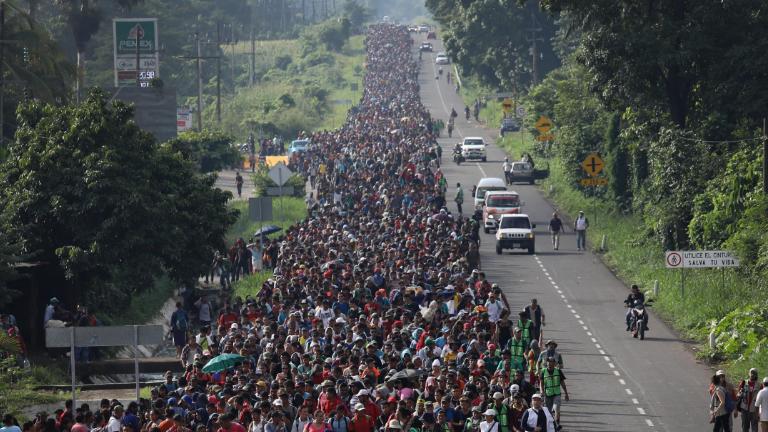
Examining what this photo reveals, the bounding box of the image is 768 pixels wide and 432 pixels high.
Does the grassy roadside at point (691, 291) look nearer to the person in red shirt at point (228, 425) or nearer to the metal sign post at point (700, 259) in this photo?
the metal sign post at point (700, 259)

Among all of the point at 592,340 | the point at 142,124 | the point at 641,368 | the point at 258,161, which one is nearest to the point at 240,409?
the point at 641,368

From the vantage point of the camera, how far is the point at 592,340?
3634cm

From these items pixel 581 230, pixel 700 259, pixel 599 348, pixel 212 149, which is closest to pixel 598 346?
pixel 599 348

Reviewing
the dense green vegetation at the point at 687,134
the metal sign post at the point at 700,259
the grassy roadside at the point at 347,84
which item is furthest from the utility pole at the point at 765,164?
the grassy roadside at the point at 347,84

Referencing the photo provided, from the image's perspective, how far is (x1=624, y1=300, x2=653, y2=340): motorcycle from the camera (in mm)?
36312

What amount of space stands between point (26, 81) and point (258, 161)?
1626 inches

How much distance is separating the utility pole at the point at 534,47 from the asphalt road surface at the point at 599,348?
2961 cm

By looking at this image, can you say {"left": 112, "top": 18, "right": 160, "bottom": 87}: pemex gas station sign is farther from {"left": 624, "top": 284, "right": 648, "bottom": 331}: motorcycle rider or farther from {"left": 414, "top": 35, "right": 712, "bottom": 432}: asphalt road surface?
{"left": 624, "top": 284, "right": 648, "bottom": 331}: motorcycle rider

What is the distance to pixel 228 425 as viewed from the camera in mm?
20062

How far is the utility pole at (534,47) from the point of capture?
90375mm

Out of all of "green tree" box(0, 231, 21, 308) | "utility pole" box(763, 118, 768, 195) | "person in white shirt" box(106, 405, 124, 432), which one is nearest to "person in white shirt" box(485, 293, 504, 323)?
"utility pole" box(763, 118, 768, 195)

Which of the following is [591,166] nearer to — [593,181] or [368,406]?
[593,181]

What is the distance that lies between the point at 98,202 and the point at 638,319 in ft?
39.1

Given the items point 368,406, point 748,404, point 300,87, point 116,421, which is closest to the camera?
point 116,421
